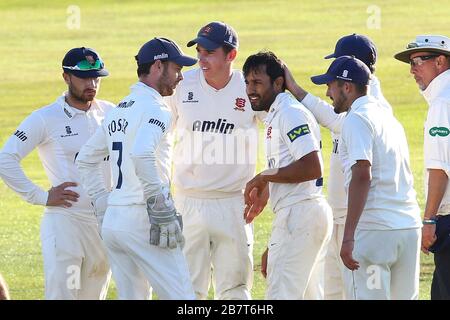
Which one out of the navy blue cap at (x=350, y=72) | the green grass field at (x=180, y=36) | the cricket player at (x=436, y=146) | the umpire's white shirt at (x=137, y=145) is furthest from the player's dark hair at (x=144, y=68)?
the green grass field at (x=180, y=36)

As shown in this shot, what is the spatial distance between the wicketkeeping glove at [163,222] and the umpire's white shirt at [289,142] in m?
0.99

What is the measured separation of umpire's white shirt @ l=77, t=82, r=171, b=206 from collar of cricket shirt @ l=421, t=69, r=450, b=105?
1.98 meters

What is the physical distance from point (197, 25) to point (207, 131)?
84.6 feet

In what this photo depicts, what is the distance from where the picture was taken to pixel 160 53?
8.32m

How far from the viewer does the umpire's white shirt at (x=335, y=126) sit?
9210mm

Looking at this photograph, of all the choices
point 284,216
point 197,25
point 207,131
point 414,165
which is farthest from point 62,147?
point 197,25

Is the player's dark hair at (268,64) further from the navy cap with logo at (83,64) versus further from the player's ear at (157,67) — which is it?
the navy cap with logo at (83,64)

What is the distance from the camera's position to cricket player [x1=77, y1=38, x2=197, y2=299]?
7871 mm

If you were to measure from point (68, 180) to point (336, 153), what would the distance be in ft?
6.94

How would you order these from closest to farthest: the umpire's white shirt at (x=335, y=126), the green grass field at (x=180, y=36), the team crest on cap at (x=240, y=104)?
1. the umpire's white shirt at (x=335, y=126)
2. the team crest on cap at (x=240, y=104)
3. the green grass field at (x=180, y=36)

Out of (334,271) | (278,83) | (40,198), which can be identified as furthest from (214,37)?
(334,271)

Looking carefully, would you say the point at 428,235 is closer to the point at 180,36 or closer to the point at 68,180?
the point at 68,180

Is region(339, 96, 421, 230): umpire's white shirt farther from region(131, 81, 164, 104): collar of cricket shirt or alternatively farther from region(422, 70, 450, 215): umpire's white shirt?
region(131, 81, 164, 104): collar of cricket shirt
